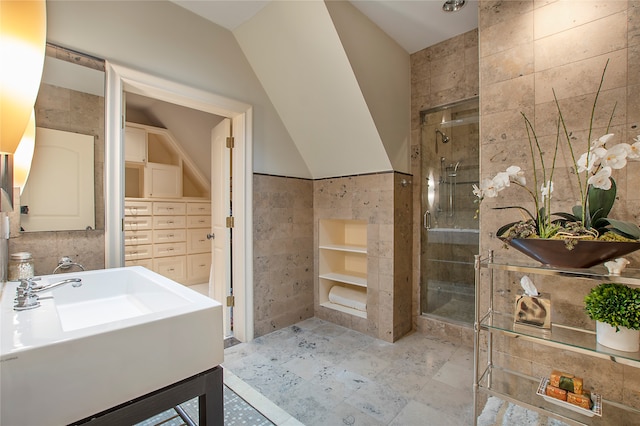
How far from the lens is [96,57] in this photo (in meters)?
1.75

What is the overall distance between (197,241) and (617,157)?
4.51 metres

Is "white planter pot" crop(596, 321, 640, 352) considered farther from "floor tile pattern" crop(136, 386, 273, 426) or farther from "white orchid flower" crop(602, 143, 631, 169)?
"floor tile pattern" crop(136, 386, 273, 426)

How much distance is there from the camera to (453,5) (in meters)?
2.03

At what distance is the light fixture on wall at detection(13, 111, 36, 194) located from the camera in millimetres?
1389

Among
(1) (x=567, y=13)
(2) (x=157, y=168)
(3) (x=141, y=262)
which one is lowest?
(3) (x=141, y=262)

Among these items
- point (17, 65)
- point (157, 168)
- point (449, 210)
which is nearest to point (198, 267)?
point (157, 168)

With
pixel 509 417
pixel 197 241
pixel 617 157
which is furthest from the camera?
pixel 197 241

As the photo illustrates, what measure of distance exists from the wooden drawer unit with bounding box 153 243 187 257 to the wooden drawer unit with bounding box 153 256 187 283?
0.19ft

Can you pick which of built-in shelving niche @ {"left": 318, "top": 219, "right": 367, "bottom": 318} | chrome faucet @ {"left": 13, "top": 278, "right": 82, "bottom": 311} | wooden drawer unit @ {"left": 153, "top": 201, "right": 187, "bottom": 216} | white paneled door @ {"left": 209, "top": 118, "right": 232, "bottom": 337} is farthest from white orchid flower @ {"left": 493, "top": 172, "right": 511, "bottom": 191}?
wooden drawer unit @ {"left": 153, "top": 201, "right": 187, "bottom": 216}

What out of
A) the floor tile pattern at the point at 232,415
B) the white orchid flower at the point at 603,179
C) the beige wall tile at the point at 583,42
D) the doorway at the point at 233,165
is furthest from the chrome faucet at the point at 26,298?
the beige wall tile at the point at 583,42

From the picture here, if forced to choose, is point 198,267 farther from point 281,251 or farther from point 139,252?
point 281,251

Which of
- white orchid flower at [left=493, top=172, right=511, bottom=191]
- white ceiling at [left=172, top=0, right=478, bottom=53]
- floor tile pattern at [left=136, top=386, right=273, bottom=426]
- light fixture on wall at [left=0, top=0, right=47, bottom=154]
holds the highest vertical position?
white ceiling at [left=172, top=0, right=478, bottom=53]

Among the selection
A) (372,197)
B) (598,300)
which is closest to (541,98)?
(598,300)

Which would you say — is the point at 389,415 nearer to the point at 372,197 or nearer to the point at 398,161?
the point at 372,197
